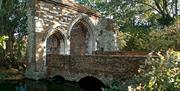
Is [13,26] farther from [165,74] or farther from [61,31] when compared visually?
[165,74]

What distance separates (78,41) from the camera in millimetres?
24953

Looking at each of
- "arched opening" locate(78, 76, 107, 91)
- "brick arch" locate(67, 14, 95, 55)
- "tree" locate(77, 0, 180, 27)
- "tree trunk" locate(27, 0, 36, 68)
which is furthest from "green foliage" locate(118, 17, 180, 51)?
"tree trunk" locate(27, 0, 36, 68)

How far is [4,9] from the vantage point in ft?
70.9

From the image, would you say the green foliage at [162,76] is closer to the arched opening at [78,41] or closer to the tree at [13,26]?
the arched opening at [78,41]

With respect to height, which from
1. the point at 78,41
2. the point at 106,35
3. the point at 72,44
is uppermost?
the point at 106,35

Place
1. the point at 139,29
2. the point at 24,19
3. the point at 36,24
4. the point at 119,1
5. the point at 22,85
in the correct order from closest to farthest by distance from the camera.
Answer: the point at 22,85, the point at 36,24, the point at 24,19, the point at 119,1, the point at 139,29

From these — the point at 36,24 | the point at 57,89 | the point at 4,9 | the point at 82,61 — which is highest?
the point at 4,9

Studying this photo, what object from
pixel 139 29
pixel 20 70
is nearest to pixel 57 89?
pixel 20 70

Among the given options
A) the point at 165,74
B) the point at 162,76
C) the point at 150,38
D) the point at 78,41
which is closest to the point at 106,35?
the point at 78,41

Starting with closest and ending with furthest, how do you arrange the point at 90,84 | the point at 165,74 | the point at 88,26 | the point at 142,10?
the point at 165,74
the point at 90,84
the point at 88,26
the point at 142,10

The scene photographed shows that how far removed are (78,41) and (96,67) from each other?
31.5 ft

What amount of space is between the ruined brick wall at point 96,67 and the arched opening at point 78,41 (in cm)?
535

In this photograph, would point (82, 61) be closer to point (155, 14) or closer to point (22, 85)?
point (22, 85)

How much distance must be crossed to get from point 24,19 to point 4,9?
2.88 meters
